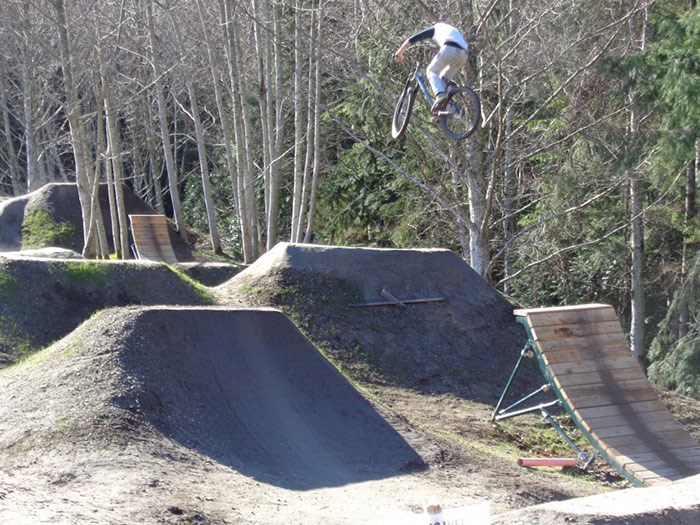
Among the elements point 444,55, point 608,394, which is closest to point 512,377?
point 608,394

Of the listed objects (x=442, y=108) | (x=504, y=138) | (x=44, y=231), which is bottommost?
(x=44, y=231)

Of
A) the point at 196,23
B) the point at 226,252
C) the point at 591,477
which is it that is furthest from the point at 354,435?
the point at 196,23

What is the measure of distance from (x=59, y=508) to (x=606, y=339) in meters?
7.24

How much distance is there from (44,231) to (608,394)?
18.6 metres

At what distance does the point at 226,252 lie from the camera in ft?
90.9

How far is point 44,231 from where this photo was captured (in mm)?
25266

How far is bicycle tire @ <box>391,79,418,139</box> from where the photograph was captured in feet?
33.0

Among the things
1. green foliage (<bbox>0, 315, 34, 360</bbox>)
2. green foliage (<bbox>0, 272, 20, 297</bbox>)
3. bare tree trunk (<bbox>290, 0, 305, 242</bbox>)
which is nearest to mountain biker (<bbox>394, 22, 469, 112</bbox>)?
green foliage (<bbox>0, 315, 34, 360</bbox>)

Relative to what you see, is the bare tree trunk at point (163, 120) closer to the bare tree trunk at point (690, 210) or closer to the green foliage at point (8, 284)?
the green foliage at point (8, 284)

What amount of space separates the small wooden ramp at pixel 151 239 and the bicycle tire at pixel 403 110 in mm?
12299

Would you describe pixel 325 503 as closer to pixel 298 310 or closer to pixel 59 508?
pixel 59 508

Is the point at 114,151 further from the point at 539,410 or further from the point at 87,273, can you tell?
the point at 539,410

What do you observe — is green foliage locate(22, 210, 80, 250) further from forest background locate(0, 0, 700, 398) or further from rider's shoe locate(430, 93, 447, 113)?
rider's shoe locate(430, 93, 447, 113)

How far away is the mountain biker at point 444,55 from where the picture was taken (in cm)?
852
